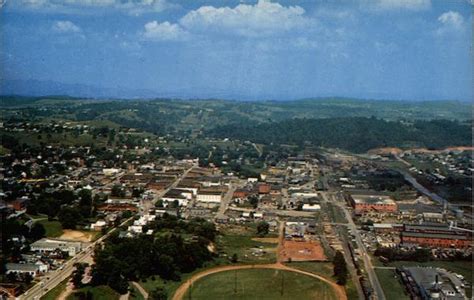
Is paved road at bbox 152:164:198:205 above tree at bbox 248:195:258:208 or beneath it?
beneath

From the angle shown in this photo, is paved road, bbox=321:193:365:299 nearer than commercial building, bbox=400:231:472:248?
Yes

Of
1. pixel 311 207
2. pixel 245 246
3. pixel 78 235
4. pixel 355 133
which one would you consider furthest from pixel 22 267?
pixel 355 133

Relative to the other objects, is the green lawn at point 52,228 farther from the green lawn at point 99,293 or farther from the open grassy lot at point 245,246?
the open grassy lot at point 245,246

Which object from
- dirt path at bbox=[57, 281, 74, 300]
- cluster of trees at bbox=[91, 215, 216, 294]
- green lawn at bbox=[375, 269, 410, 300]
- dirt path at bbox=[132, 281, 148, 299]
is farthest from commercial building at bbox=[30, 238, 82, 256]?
green lawn at bbox=[375, 269, 410, 300]

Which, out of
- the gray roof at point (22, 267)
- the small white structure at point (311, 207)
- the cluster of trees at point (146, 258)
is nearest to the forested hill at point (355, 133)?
the small white structure at point (311, 207)

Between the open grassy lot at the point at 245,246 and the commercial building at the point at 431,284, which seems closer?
the commercial building at the point at 431,284

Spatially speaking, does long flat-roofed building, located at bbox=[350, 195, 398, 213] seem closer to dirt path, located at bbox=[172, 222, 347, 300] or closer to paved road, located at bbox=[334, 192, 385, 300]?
paved road, located at bbox=[334, 192, 385, 300]

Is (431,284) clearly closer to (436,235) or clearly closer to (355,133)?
(436,235)
